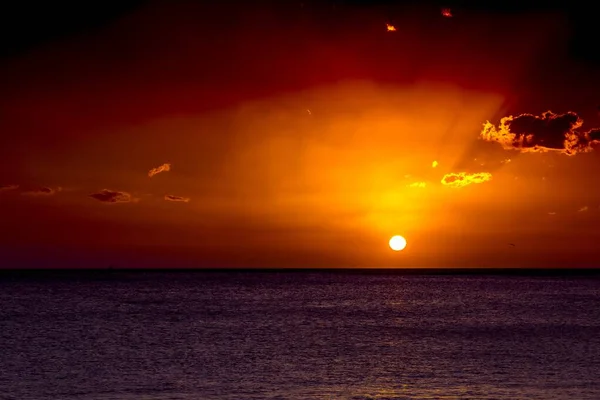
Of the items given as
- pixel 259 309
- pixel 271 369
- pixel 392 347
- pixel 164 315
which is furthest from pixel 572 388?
pixel 259 309

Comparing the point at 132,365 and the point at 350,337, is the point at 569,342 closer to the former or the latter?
the point at 350,337

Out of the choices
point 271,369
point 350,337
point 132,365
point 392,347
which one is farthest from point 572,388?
point 350,337

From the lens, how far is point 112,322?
290ft

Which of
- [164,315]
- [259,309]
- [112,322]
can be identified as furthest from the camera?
[259,309]

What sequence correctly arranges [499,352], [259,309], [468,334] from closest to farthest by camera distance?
[499,352], [468,334], [259,309]

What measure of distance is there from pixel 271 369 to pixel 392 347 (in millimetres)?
15137

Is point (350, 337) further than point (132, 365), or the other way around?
point (350, 337)

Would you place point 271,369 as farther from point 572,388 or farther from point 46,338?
point 46,338

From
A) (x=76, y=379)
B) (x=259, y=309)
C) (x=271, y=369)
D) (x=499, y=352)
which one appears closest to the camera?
(x=76, y=379)

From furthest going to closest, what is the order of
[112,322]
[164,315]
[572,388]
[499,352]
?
[164,315], [112,322], [499,352], [572,388]

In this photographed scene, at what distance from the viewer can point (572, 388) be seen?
41.0 metres

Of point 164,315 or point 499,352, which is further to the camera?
point 164,315

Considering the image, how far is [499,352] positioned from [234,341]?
68.0ft

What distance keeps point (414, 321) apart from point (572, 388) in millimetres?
50107
